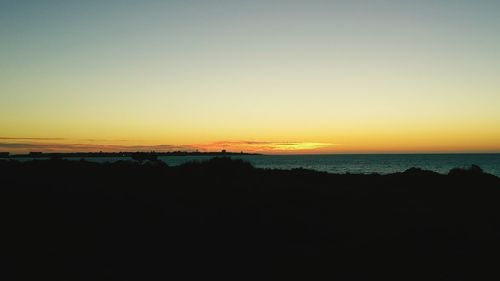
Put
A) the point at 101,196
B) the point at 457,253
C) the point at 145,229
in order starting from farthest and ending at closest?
the point at 101,196 < the point at 145,229 < the point at 457,253

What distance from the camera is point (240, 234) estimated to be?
42.0 feet

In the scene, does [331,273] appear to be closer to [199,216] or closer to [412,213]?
[199,216]

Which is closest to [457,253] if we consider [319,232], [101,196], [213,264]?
[319,232]

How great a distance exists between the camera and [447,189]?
2473cm

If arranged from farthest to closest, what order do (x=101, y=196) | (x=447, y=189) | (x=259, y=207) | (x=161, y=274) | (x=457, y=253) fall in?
1. (x=447, y=189)
2. (x=101, y=196)
3. (x=259, y=207)
4. (x=457, y=253)
5. (x=161, y=274)

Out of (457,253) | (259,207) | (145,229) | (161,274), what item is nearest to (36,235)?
(145,229)

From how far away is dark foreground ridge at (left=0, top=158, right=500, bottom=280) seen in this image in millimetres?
10227

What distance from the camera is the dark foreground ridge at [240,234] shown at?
33.6 feet

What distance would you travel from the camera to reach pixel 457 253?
1203 centimetres

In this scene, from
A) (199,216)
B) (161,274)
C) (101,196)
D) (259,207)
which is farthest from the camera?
(101,196)

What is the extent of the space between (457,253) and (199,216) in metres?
7.95

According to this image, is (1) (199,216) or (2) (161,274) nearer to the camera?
(2) (161,274)

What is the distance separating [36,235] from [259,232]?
6396 millimetres

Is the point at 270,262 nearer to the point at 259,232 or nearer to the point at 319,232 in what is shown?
the point at 259,232
